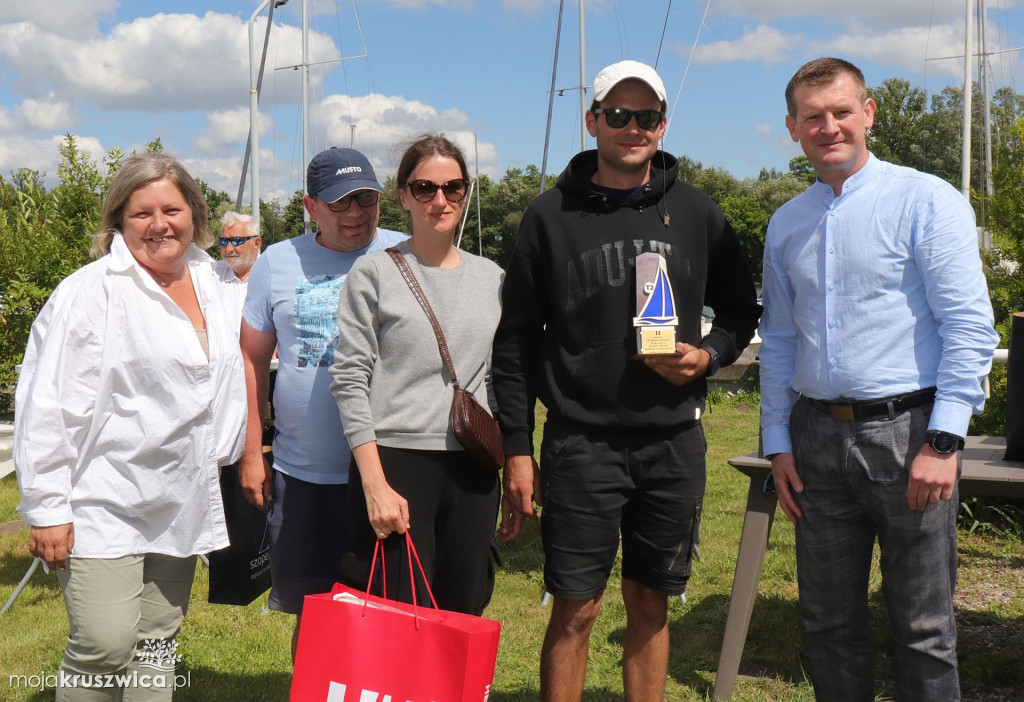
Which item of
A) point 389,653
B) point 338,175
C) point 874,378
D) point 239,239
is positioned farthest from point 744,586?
point 239,239

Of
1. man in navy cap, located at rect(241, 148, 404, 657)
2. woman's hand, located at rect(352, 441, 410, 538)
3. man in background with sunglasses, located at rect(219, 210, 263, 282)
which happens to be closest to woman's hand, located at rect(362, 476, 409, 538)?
woman's hand, located at rect(352, 441, 410, 538)

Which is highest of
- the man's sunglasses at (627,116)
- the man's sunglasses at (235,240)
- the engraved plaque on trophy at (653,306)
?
the man's sunglasses at (235,240)

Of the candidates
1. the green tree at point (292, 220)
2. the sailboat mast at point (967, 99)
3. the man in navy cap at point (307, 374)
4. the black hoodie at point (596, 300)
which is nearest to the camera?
the black hoodie at point (596, 300)

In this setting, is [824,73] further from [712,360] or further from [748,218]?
[748,218]

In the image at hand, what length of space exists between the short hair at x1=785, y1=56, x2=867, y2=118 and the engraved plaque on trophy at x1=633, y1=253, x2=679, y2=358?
0.65m

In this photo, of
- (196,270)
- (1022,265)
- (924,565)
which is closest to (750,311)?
(924,565)

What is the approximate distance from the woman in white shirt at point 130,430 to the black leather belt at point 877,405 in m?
1.95

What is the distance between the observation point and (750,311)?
10.4 feet

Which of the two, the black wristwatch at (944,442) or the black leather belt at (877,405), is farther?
the black leather belt at (877,405)

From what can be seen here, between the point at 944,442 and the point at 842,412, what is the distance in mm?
299

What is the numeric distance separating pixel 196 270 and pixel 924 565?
99.4 inches

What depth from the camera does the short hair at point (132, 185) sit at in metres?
3.01

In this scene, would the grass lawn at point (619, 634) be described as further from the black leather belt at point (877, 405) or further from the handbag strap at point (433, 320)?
the handbag strap at point (433, 320)
